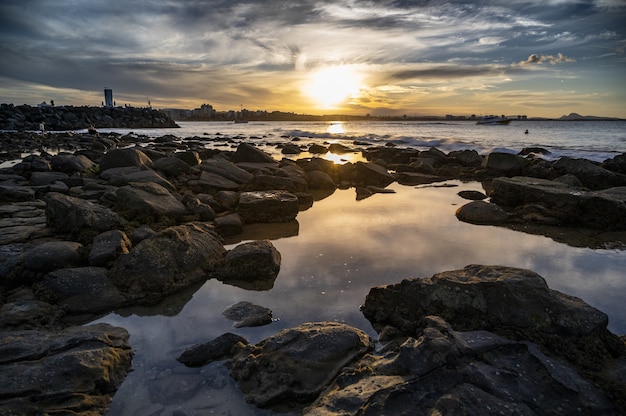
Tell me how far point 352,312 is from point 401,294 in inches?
24.6

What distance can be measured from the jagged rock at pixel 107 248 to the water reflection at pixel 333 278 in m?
1.02

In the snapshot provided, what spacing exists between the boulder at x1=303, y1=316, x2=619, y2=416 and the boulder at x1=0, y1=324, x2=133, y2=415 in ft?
5.63

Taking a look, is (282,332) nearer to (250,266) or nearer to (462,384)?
(462,384)

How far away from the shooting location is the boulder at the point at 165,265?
14.7 feet

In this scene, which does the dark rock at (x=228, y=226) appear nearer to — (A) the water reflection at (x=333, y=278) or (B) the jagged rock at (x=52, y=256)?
(A) the water reflection at (x=333, y=278)

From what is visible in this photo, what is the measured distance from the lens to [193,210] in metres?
7.50

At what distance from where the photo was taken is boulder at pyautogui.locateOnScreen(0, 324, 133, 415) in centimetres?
253

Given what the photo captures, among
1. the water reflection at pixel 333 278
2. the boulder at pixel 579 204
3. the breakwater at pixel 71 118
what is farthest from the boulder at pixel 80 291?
the breakwater at pixel 71 118

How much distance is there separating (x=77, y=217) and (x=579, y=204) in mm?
Result: 9996

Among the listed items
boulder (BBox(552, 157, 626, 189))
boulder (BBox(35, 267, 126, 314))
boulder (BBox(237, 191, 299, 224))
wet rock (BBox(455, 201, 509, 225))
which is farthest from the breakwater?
boulder (BBox(552, 157, 626, 189))

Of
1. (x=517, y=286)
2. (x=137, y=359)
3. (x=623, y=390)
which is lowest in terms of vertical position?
(x=137, y=359)

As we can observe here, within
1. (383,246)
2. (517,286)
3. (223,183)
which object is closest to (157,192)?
(223,183)

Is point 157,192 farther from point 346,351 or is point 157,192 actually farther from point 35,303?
point 346,351

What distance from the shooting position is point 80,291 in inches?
167
